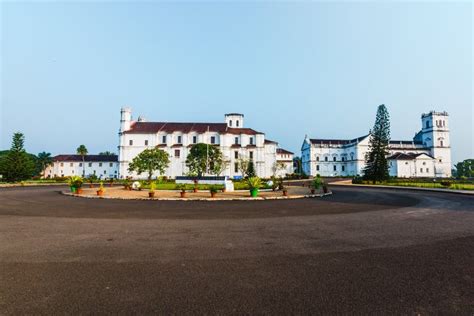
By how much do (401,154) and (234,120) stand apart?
197 feet

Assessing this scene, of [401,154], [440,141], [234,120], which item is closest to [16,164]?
[234,120]

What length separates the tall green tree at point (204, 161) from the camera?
51969 mm

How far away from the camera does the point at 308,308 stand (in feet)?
10.8

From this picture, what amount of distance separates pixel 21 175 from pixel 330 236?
Answer: 62.3m

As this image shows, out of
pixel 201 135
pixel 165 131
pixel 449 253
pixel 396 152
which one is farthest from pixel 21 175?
pixel 396 152

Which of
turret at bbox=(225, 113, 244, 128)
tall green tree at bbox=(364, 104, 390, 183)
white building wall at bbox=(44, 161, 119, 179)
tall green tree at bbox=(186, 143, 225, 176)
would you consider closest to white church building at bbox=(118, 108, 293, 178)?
turret at bbox=(225, 113, 244, 128)

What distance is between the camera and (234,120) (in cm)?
8388

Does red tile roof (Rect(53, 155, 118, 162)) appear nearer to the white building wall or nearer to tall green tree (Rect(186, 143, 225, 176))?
the white building wall

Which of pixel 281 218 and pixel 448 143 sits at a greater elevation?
pixel 448 143

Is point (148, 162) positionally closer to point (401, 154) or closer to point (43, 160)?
point (43, 160)

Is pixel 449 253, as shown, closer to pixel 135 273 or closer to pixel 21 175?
pixel 135 273

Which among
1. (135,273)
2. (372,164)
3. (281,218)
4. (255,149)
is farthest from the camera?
(255,149)

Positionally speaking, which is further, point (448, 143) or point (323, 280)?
point (448, 143)

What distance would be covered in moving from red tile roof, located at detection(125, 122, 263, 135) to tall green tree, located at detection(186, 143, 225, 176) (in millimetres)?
15210
